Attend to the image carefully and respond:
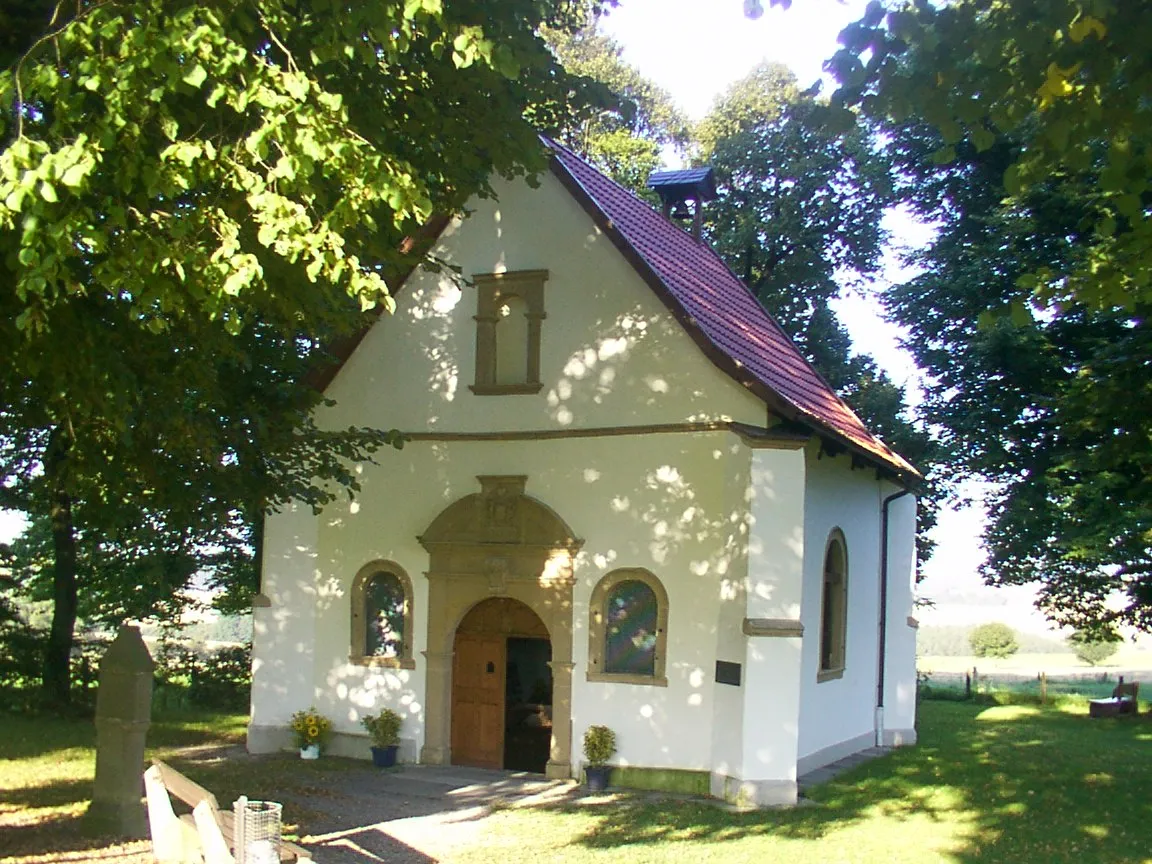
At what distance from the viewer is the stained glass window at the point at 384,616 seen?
16.7 meters

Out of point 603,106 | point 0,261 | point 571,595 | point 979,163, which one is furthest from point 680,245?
point 0,261

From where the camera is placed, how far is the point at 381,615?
16844 millimetres

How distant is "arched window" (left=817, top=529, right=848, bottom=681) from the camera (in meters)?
17.2

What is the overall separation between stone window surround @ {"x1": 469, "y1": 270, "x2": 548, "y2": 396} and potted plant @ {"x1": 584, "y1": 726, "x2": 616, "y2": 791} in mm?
4489

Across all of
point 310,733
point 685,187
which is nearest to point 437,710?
point 310,733

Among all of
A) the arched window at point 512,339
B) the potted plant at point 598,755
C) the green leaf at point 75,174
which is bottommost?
the potted plant at point 598,755

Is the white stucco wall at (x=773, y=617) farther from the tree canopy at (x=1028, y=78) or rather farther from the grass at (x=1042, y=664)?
the grass at (x=1042, y=664)

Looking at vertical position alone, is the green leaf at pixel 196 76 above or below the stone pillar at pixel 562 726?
above

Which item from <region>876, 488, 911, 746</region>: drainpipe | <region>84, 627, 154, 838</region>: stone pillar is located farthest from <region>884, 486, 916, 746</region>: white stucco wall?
<region>84, 627, 154, 838</region>: stone pillar

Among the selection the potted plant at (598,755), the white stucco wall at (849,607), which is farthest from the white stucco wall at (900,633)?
the potted plant at (598,755)

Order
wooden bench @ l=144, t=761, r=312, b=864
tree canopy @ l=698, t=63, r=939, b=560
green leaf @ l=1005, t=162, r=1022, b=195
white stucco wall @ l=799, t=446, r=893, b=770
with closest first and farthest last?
1. green leaf @ l=1005, t=162, r=1022, b=195
2. wooden bench @ l=144, t=761, r=312, b=864
3. white stucco wall @ l=799, t=446, r=893, b=770
4. tree canopy @ l=698, t=63, r=939, b=560

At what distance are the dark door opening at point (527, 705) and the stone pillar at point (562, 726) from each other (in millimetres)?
764

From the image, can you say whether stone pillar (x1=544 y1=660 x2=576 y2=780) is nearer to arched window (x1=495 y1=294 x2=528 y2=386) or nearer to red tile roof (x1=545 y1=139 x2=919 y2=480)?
arched window (x1=495 y1=294 x2=528 y2=386)

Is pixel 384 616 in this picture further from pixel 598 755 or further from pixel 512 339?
pixel 512 339
